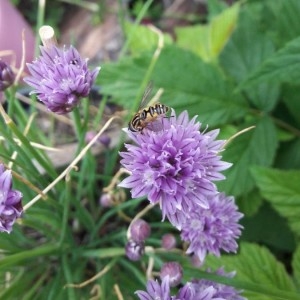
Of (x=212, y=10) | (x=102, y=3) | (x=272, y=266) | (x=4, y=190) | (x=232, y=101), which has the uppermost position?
(x=102, y=3)

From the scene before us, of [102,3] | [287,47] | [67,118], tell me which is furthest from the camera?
[102,3]

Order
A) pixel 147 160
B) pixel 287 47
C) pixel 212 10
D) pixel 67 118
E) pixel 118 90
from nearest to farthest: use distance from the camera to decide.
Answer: pixel 147 160, pixel 287 47, pixel 118 90, pixel 67 118, pixel 212 10

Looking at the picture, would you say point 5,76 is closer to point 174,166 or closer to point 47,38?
point 47,38

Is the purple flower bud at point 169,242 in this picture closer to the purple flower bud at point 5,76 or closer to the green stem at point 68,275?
the green stem at point 68,275

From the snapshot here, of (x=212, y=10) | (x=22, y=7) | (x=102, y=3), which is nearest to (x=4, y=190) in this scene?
(x=212, y=10)

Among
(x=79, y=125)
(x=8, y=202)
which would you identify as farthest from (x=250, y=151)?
(x=8, y=202)

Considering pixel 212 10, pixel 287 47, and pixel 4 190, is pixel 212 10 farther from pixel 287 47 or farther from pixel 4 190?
pixel 4 190

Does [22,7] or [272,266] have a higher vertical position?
[22,7]
